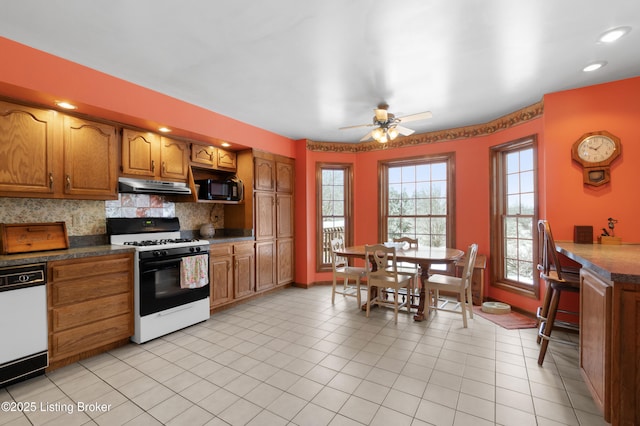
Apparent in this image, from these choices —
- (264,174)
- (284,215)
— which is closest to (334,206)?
(284,215)

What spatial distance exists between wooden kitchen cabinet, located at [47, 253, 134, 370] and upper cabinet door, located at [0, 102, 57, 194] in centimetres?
73

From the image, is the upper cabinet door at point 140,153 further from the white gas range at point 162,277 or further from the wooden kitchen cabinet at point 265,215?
the wooden kitchen cabinet at point 265,215

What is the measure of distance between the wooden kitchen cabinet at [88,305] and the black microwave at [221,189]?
1282mm

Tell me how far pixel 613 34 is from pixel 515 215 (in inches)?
91.4

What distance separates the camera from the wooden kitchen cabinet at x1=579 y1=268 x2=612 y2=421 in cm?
162

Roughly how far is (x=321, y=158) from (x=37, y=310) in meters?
4.15

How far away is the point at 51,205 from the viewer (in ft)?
9.55

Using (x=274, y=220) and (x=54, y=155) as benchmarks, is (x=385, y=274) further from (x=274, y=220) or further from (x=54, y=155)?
(x=54, y=155)

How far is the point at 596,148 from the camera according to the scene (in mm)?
2959

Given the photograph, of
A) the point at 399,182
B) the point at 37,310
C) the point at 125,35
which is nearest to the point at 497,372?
the point at 399,182

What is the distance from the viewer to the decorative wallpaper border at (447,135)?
3682 millimetres

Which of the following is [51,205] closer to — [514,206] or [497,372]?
[497,372]

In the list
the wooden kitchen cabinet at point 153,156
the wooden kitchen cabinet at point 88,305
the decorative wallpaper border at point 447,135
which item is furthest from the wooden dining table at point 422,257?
the wooden kitchen cabinet at point 88,305

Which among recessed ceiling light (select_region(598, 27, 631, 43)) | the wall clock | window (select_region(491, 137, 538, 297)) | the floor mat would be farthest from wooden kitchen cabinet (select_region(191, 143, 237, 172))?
the wall clock
